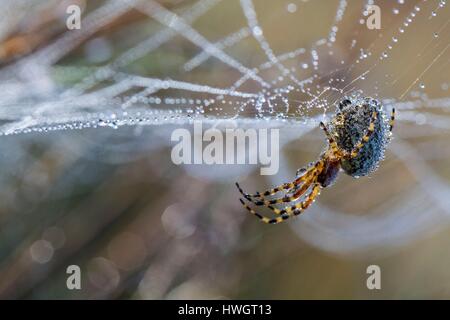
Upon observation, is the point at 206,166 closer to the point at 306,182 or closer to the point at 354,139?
the point at 306,182

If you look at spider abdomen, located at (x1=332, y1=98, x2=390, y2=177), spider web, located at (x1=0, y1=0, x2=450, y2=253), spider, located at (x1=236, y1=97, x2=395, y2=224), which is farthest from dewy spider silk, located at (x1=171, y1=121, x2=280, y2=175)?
spider abdomen, located at (x1=332, y1=98, x2=390, y2=177)

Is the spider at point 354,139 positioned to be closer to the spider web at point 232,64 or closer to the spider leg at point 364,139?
the spider leg at point 364,139

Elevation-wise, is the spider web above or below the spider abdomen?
above

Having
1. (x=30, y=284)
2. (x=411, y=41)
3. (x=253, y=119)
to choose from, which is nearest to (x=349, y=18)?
Answer: (x=411, y=41)

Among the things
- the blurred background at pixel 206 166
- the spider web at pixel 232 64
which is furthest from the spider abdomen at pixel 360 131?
the spider web at pixel 232 64

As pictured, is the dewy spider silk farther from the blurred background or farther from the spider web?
the spider web

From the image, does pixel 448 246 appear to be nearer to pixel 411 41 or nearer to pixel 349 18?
pixel 411 41
